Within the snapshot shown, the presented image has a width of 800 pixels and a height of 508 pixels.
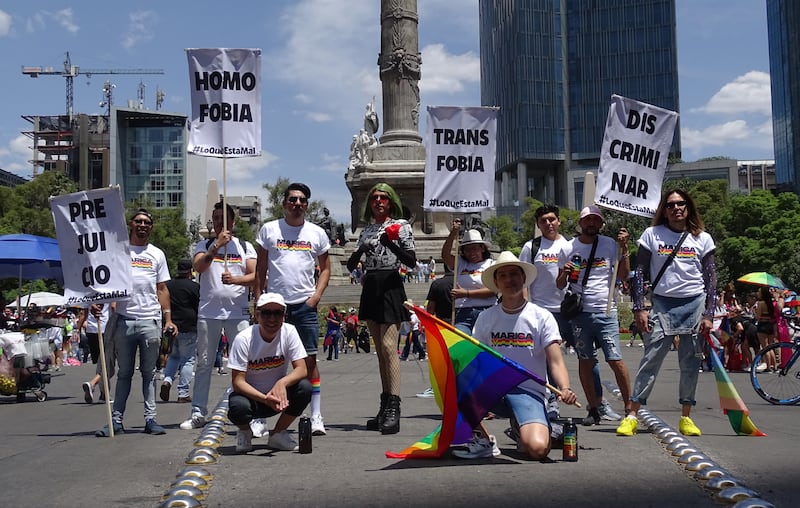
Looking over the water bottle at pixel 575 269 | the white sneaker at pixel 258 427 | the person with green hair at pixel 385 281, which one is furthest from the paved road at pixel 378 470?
the water bottle at pixel 575 269

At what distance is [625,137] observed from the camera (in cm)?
934

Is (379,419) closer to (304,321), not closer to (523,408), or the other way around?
(304,321)

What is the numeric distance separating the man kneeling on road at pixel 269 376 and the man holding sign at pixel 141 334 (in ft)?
5.49

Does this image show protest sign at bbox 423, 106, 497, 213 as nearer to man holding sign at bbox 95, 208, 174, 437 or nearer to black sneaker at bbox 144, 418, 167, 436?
man holding sign at bbox 95, 208, 174, 437

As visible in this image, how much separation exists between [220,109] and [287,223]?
1.69 m

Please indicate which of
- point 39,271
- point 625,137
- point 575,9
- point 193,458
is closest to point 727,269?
point 39,271

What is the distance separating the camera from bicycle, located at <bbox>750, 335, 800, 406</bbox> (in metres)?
11.0

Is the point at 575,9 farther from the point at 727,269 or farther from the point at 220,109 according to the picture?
the point at 220,109

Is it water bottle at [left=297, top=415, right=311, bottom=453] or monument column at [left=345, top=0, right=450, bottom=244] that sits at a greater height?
monument column at [left=345, top=0, right=450, bottom=244]

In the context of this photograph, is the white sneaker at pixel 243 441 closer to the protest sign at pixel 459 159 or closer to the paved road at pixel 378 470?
the paved road at pixel 378 470

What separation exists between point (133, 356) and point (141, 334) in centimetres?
21

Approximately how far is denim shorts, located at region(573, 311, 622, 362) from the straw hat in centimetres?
167

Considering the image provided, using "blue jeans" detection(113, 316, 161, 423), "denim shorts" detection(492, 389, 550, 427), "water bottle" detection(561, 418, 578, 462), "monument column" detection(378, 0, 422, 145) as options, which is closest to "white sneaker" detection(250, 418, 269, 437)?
"blue jeans" detection(113, 316, 161, 423)

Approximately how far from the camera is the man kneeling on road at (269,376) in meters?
6.77
